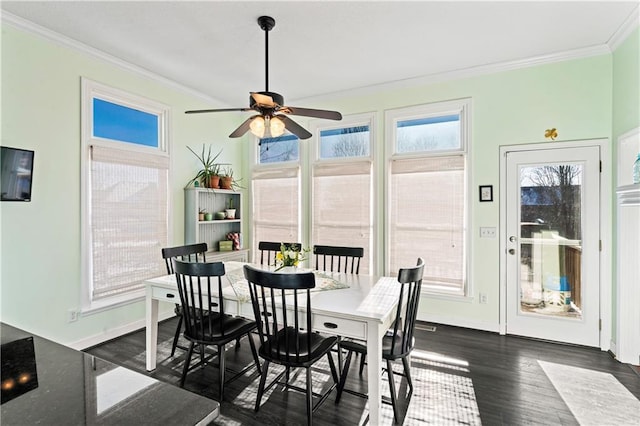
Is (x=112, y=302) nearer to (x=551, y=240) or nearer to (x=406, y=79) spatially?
(x=406, y=79)

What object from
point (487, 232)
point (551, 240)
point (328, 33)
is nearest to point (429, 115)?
point (487, 232)

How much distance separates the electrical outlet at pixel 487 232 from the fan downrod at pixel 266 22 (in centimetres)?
306

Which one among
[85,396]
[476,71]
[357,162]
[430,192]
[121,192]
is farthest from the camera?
[357,162]

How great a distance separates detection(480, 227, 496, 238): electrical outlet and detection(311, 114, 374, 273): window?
1.31 metres

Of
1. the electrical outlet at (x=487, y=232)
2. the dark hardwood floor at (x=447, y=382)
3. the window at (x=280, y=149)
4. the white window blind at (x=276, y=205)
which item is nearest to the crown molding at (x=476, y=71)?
the window at (x=280, y=149)

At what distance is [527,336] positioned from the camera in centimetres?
353

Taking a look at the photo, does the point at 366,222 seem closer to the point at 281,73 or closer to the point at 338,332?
the point at 281,73

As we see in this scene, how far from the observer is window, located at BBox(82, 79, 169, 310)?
3.29 metres

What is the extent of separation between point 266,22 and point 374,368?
276cm

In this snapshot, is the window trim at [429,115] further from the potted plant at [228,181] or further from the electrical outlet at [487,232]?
the potted plant at [228,181]

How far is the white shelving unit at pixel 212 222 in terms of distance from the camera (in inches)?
167

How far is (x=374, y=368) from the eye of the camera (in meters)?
1.95

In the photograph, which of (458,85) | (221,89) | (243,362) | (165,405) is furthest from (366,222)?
(165,405)

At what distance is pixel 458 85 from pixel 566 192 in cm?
167
